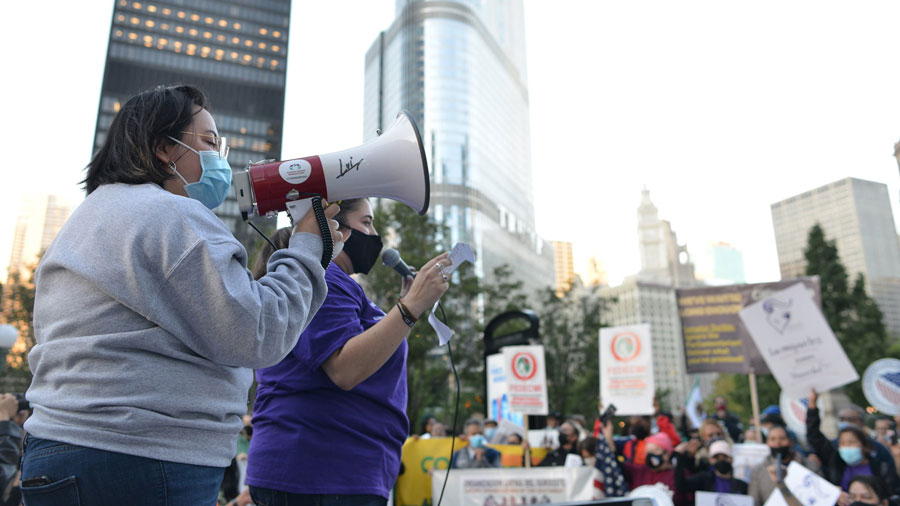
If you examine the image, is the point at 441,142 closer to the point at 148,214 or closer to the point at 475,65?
the point at 475,65

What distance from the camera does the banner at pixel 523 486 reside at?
5941mm

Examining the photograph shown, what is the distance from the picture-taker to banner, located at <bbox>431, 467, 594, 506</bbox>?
594 centimetres

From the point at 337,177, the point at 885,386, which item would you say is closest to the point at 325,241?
the point at 337,177

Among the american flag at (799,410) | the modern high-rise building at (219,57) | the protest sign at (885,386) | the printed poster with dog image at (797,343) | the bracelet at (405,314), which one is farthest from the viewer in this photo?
the modern high-rise building at (219,57)

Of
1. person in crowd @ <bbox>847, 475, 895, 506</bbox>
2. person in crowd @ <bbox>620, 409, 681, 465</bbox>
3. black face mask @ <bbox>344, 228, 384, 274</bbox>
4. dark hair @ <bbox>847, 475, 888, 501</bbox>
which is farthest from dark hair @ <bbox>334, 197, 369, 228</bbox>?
person in crowd @ <bbox>620, 409, 681, 465</bbox>

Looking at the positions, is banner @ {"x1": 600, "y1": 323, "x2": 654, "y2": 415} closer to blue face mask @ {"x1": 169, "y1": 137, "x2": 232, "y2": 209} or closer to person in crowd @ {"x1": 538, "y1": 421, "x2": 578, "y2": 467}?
person in crowd @ {"x1": 538, "y1": 421, "x2": 578, "y2": 467}

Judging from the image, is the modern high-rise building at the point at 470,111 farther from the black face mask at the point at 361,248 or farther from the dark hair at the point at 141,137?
the dark hair at the point at 141,137

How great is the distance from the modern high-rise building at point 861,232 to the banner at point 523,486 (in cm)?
7034

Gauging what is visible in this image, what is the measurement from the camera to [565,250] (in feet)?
488

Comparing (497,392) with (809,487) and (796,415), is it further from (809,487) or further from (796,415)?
(796,415)

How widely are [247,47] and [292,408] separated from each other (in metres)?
74.3

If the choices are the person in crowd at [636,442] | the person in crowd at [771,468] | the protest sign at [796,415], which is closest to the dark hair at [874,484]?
the person in crowd at [771,468]

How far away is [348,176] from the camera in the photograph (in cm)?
171

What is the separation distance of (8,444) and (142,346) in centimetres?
271
